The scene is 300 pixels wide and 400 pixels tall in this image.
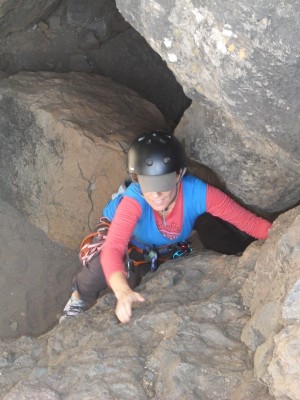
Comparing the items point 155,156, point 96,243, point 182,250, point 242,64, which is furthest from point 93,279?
point 242,64

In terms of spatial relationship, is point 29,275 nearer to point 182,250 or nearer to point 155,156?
point 182,250

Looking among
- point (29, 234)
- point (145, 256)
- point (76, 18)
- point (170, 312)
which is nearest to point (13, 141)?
point (29, 234)

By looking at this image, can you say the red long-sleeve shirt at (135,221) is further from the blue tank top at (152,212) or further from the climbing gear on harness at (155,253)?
the climbing gear on harness at (155,253)

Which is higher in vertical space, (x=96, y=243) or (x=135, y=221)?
(x=135, y=221)

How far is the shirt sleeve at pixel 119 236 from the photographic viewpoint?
2855 mm

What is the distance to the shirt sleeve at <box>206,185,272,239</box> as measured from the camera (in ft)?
9.93

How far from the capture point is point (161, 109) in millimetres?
4891

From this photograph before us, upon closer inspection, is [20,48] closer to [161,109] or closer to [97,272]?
[161,109]

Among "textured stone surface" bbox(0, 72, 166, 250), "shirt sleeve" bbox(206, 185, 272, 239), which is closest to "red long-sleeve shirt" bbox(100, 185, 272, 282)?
"shirt sleeve" bbox(206, 185, 272, 239)

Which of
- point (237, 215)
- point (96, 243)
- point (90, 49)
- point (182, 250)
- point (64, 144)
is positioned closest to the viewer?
point (237, 215)

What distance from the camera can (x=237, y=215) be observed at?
122 inches

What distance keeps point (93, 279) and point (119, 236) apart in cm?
60

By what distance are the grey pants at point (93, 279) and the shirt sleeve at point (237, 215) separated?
2.38 ft

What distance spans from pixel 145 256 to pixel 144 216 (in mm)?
410
